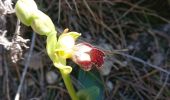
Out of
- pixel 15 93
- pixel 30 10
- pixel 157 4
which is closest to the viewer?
pixel 30 10

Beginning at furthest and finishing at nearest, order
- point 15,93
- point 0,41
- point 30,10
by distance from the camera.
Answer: point 15,93
point 0,41
point 30,10

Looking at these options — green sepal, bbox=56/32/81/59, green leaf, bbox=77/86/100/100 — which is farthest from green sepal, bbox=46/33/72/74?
green leaf, bbox=77/86/100/100

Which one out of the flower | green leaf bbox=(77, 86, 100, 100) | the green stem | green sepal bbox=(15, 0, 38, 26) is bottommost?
green leaf bbox=(77, 86, 100, 100)

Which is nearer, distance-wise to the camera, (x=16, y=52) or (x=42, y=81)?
(x=16, y=52)

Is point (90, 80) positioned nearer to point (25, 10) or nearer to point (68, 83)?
point (68, 83)

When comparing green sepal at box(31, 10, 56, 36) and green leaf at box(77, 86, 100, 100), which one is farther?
green leaf at box(77, 86, 100, 100)

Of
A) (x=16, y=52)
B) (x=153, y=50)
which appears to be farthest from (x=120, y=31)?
(x=16, y=52)

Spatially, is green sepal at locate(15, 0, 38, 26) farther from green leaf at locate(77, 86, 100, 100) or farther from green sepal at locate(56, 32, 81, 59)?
green leaf at locate(77, 86, 100, 100)

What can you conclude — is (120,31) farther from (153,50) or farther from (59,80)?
(59,80)
